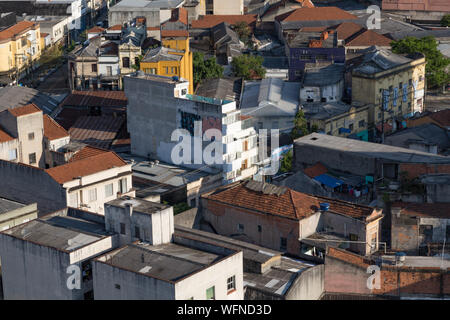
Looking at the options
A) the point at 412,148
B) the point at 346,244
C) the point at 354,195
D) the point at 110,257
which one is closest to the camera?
the point at 110,257

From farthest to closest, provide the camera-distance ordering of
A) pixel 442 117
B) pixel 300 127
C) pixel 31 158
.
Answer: pixel 442 117 → pixel 300 127 → pixel 31 158

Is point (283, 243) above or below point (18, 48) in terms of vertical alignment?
below

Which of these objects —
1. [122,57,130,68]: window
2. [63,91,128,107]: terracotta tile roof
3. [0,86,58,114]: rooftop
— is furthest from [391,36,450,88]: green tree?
[0,86,58,114]: rooftop

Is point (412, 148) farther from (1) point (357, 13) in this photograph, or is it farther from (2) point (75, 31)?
(2) point (75, 31)

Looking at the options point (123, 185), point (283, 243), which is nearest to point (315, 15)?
point (123, 185)

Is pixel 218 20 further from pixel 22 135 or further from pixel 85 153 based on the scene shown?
pixel 22 135

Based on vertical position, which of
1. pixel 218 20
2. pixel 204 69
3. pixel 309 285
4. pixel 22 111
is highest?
pixel 218 20
